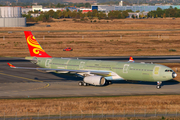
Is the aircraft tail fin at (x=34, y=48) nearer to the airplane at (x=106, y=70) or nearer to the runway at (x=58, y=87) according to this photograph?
the airplane at (x=106, y=70)

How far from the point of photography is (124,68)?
56.0 metres

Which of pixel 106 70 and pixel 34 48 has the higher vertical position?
pixel 34 48

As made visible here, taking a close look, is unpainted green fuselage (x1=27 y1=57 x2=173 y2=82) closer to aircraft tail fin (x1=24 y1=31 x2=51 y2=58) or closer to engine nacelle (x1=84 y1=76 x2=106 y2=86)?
engine nacelle (x1=84 y1=76 x2=106 y2=86)

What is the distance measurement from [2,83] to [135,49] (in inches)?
2712

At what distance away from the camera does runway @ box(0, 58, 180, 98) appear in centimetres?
5169

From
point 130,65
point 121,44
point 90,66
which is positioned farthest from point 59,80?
point 121,44

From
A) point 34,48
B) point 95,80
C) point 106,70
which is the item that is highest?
point 34,48

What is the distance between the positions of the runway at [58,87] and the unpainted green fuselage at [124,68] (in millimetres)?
2655

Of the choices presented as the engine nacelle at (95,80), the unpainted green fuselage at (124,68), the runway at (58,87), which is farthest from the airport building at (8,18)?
the engine nacelle at (95,80)

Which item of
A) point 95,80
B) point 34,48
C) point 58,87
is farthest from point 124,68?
point 34,48

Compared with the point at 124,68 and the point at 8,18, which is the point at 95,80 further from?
the point at 8,18

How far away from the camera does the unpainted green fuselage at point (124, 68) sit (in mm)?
53406

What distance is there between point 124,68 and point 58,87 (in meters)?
14.7

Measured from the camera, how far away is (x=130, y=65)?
56.1 m
